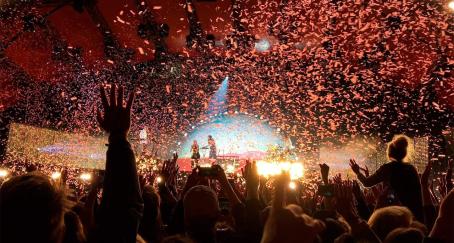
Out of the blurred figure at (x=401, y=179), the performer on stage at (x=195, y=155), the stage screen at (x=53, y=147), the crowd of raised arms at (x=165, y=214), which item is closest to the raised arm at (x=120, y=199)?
the crowd of raised arms at (x=165, y=214)

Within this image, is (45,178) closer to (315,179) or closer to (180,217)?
(180,217)

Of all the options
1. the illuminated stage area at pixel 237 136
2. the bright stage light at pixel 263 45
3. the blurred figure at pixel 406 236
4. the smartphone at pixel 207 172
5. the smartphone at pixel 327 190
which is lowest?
the blurred figure at pixel 406 236

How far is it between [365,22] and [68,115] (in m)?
9.04

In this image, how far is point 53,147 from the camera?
1238cm

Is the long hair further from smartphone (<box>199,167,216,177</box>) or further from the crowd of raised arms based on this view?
smartphone (<box>199,167,216,177</box>)

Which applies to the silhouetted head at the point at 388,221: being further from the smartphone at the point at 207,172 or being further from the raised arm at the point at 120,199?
the smartphone at the point at 207,172

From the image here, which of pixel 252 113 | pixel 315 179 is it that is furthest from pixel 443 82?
pixel 252 113

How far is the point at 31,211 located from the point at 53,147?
39.7 feet

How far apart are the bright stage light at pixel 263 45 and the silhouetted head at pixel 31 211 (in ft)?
33.5

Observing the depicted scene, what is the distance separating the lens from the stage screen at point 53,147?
36.7 feet

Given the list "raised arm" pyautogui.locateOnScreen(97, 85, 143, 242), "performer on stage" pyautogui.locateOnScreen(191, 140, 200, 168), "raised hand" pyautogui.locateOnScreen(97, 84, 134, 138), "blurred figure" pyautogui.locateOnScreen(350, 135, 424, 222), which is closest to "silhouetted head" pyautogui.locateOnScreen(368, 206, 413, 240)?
"raised arm" pyautogui.locateOnScreen(97, 85, 143, 242)

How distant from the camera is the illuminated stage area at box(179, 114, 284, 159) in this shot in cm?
1445

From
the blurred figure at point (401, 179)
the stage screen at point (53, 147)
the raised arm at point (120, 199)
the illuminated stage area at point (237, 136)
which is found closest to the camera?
the raised arm at point (120, 199)

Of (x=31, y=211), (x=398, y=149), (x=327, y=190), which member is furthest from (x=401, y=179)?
(x=31, y=211)
